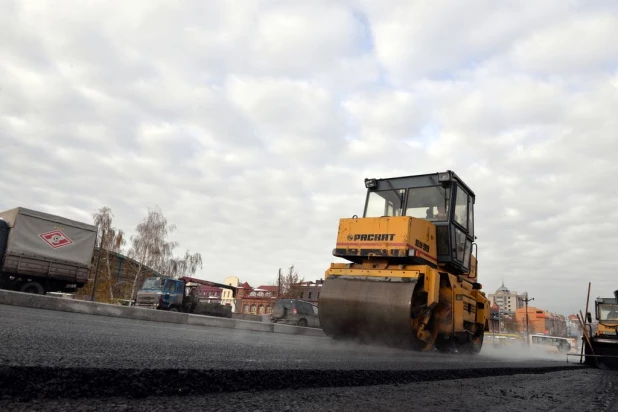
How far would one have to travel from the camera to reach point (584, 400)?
Answer: 8.67 feet

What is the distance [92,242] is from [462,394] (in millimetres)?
19036

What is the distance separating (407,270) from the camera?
695 centimetres

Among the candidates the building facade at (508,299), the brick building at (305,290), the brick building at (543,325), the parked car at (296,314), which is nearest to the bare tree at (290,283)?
the brick building at (305,290)

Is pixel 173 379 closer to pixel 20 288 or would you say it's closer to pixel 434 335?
pixel 434 335

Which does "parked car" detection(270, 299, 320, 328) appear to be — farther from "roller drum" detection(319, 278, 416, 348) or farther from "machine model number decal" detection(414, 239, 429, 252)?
"machine model number decal" detection(414, 239, 429, 252)

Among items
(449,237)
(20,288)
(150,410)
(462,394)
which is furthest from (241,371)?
(20,288)

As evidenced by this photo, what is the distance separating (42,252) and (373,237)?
14.7 metres

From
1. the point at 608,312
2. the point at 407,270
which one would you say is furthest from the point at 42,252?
the point at 608,312

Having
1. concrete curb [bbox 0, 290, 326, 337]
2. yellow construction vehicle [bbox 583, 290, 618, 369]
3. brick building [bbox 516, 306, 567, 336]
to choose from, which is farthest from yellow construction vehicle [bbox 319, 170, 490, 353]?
brick building [bbox 516, 306, 567, 336]

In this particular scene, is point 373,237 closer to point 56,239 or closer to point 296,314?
point 296,314

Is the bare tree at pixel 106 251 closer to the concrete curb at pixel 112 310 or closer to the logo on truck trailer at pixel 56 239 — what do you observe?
the logo on truck trailer at pixel 56 239

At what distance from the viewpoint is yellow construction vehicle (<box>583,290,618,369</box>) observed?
9.65 meters

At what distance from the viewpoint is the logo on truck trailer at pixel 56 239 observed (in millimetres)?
16828

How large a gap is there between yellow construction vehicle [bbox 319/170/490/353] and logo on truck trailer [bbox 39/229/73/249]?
14.1 m
